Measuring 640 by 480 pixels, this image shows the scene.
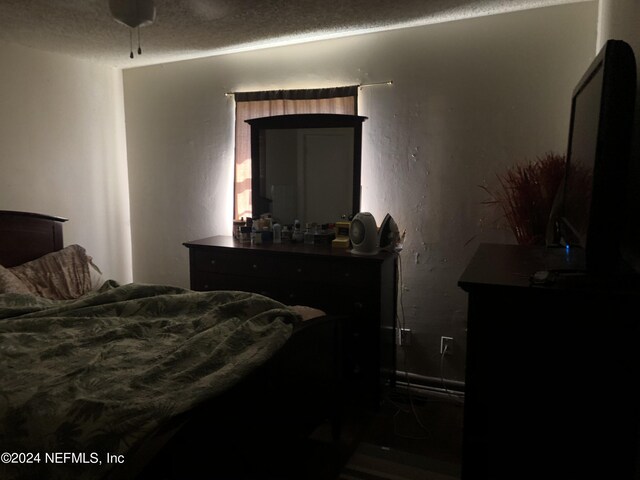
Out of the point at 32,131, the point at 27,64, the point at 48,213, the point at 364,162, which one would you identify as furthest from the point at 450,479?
the point at 27,64

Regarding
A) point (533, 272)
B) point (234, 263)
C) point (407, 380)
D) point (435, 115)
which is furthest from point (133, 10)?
point (407, 380)

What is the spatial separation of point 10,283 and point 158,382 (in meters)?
1.66

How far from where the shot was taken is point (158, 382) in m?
1.44

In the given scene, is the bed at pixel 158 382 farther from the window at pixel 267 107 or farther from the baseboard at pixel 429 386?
the window at pixel 267 107

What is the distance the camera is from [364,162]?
10.0ft

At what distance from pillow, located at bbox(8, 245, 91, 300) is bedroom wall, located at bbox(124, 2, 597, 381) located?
1.01 meters

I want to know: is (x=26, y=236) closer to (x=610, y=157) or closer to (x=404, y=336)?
(x=404, y=336)

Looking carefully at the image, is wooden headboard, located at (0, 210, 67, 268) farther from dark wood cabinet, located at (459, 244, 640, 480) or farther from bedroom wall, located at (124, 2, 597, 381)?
dark wood cabinet, located at (459, 244, 640, 480)

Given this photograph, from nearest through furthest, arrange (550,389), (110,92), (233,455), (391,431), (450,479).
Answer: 1. (550,389)
2. (233,455)
3. (450,479)
4. (391,431)
5. (110,92)

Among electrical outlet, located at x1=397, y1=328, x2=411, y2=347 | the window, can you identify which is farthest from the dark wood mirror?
electrical outlet, located at x1=397, y1=328, x2=411, y2=347

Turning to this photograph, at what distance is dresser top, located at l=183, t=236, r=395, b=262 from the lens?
104 inches

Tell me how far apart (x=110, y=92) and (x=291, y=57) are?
159cm

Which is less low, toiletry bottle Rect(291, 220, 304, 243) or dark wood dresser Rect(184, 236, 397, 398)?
toiletry bottle Rect(291, 220, 304, 243)

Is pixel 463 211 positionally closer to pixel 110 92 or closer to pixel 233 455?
pixel 233 455
